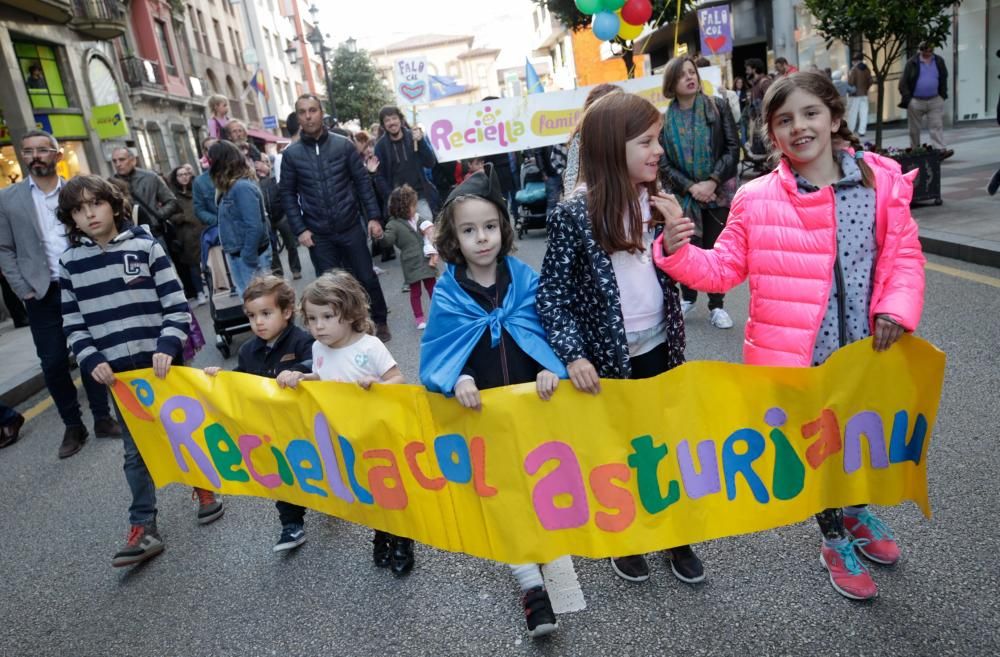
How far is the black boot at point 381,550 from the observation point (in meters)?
3.04

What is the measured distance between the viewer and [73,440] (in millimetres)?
5008

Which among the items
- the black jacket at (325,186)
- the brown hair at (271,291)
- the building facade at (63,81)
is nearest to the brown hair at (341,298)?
the brown hair at (271,291)

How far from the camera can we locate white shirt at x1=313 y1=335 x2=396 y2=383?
305cm

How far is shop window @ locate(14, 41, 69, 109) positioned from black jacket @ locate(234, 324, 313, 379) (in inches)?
723

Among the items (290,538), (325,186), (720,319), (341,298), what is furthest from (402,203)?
(290,538)

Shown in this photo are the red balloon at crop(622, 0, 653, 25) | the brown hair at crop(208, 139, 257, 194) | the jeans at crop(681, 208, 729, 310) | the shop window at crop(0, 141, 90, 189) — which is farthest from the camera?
the shop window at crop(0, 141, 90, 189)

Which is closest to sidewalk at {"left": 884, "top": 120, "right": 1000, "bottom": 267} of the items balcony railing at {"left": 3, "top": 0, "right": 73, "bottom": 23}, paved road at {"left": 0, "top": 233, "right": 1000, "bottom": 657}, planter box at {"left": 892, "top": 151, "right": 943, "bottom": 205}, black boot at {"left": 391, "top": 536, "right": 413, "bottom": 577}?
planter box at {"left": 892, "top": 151, "right": 943, "bottom": 205}

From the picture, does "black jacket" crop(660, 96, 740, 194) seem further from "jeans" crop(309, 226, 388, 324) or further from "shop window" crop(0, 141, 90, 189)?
"shop window" crop(0, 141, 90, 189)

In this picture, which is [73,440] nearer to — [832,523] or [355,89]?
[832,523]

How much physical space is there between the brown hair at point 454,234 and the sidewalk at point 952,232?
530cm

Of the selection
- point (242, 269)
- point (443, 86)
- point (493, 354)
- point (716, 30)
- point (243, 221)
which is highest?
point (716, 30)

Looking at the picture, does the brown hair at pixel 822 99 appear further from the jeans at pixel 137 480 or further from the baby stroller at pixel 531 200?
the baby stroller at pixel 531 200

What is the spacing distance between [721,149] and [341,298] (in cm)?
330

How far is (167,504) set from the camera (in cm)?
396
